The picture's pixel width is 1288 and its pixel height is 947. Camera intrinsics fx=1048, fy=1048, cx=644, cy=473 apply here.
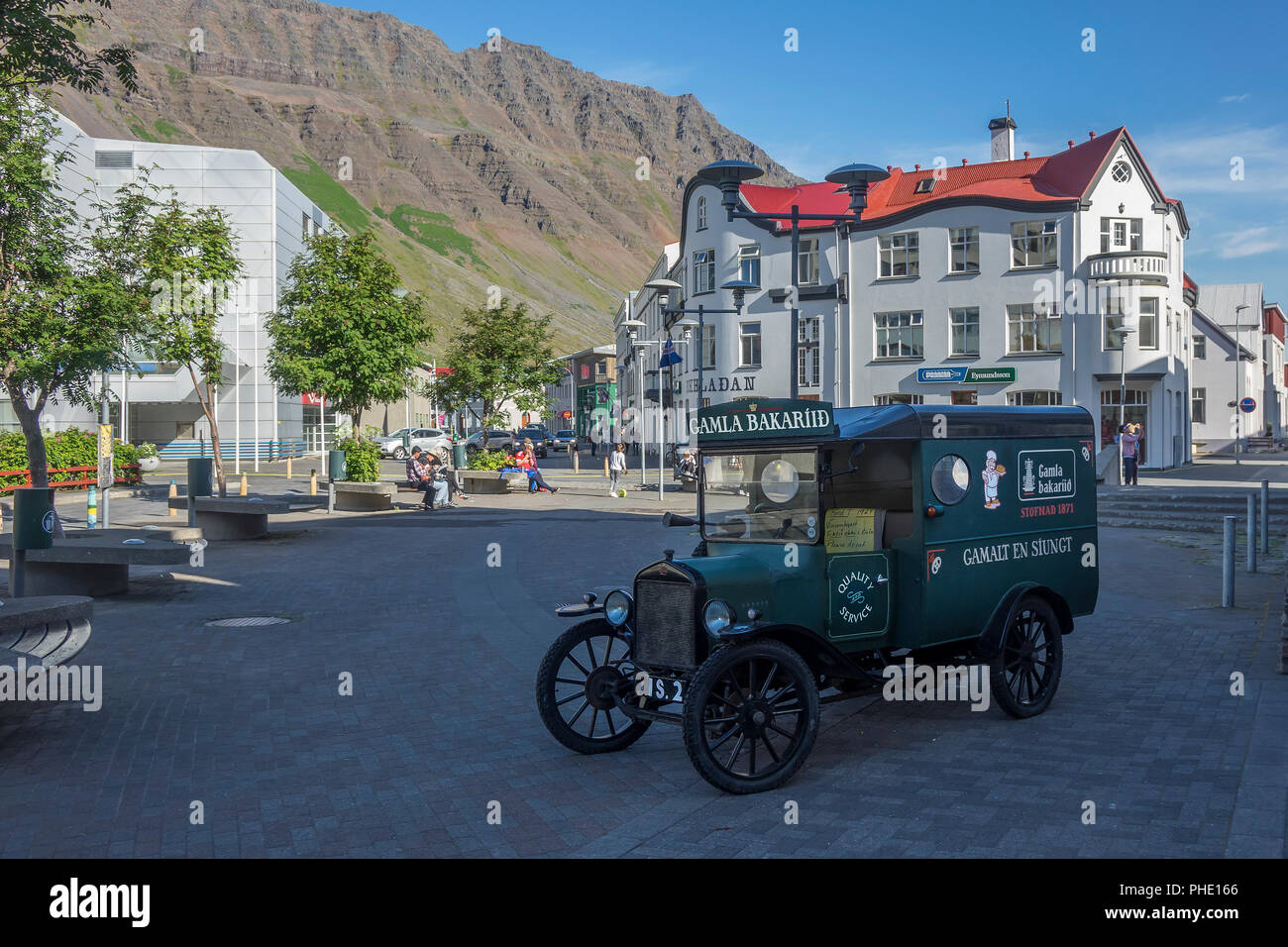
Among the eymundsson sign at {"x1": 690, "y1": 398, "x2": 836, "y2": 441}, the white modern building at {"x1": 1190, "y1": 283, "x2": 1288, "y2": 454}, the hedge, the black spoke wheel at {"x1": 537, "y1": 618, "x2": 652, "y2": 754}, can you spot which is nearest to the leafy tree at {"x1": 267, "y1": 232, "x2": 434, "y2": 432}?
the hedge

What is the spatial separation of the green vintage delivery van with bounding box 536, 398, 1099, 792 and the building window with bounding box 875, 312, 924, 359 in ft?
118

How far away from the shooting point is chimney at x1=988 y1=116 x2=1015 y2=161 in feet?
161

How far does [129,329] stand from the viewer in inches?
641

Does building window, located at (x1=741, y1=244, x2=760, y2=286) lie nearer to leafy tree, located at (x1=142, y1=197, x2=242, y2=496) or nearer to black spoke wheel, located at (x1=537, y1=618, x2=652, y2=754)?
leafy tree, located at (x1=142, y1=197, x2=242, y2=496)

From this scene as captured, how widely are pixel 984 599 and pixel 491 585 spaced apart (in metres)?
7.89

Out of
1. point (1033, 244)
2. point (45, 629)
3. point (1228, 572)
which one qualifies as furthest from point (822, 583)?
point (1033, 244)

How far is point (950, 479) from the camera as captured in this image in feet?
23.6

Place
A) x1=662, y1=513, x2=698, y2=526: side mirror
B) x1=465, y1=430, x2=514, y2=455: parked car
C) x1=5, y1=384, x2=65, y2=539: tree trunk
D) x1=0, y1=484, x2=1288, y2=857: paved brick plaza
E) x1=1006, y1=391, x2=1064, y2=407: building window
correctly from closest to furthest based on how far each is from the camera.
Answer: x1=0, y1=484, x2=1288, y2=857: paved brick plaza, x1=662, y1=513, x2=698, y2=526: side mirror, x1=5, y1=384, x2=65, y2=539: tree trunk, x1=1006, y1=391, x2=1064, y2=407: building window, x1=465, y1=430, x2=514, y2=455: parked car

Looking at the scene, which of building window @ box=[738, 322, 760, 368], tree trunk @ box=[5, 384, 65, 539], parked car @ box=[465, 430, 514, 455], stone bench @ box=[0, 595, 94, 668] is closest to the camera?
stone bench @ box=[0, 595, 94, 668]

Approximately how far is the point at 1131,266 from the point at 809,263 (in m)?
13.1

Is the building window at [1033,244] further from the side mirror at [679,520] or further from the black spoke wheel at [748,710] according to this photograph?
the black spoke wheel at [748,710]
